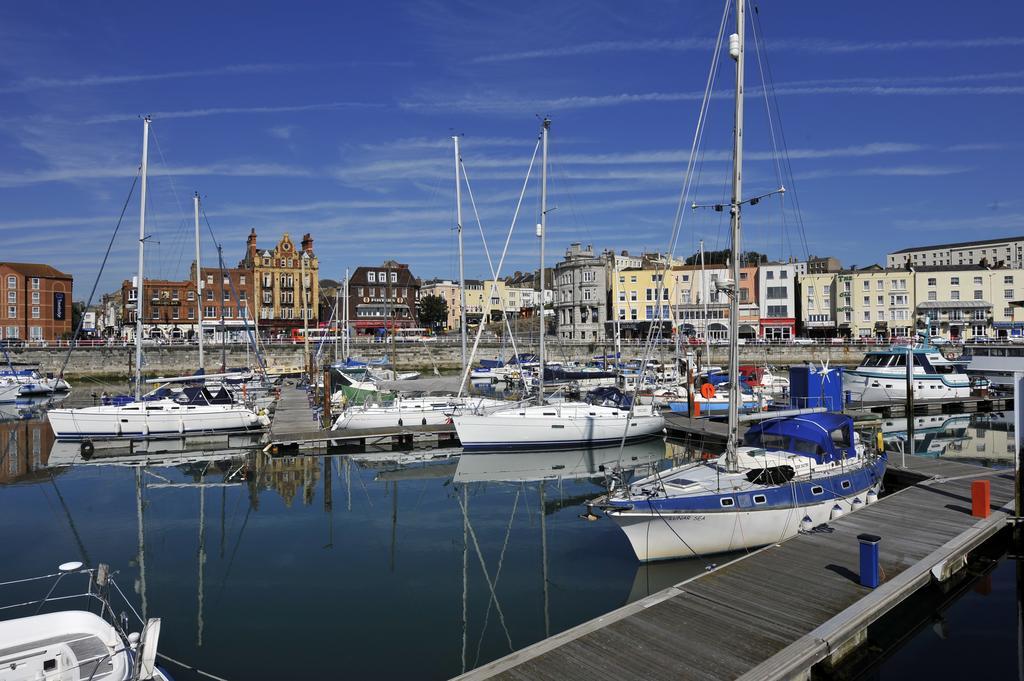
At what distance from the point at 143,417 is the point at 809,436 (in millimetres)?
32621

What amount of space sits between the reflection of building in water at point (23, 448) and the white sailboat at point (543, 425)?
18603 mm

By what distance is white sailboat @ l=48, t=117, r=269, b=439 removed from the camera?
3600 cm

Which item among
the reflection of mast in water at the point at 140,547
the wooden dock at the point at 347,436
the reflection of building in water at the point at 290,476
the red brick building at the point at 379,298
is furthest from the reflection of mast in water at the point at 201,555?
the red brick building at the point at 379,298

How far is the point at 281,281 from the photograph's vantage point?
332 ft

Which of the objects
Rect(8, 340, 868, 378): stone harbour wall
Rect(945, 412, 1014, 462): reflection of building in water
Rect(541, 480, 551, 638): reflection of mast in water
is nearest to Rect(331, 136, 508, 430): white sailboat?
Rect(541, 480, 551, 638): reflection of mast in water

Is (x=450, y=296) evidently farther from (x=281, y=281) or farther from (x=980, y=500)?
(x=980, y=500)

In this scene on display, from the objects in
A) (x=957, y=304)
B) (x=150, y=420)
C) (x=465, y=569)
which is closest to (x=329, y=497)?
(x=465, y=569)

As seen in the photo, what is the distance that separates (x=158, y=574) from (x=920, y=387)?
162 ft

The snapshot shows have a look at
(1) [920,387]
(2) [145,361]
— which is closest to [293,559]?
(1) [920,387]

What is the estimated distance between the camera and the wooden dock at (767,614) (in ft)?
33.8

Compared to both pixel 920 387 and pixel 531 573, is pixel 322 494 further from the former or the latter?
pixel 920 387

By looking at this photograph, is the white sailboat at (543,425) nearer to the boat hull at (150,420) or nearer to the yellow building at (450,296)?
Result: the boat hull at (150,420)

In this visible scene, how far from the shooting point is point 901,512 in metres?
18.2

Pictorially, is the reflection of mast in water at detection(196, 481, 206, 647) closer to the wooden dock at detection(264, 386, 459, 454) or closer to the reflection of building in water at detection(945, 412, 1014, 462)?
the wooden dock at detection(264, 386, 459, 454)
